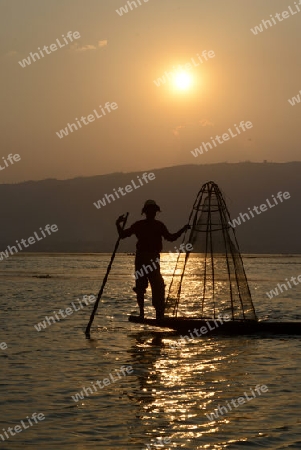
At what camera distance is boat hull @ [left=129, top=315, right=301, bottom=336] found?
14492 millimetres

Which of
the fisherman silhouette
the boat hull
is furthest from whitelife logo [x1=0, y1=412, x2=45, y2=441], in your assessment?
the fisherman silhouette

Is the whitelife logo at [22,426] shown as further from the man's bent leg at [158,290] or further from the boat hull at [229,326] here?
the man's bent leg at [158,290]

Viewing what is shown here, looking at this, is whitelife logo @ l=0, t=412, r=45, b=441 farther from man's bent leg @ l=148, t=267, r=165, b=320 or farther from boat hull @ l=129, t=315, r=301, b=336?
man's bent leg @ l=148, t=267, r=165, b=320

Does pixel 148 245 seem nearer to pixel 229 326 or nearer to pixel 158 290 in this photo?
pixel 158 290

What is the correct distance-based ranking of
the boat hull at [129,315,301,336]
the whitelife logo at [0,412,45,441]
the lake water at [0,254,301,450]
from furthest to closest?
1. the boat hull at [129,315,301,336]
2. the whitelife logo at [0,412,45,441]
3. the lake water at [0,254,301,450]

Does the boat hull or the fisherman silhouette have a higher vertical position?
the fisherman silhouette

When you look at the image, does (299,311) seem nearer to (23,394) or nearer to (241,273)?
(241,273)

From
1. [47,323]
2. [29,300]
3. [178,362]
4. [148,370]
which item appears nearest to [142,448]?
[148,370]

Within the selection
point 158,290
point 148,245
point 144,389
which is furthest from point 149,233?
point 144,389

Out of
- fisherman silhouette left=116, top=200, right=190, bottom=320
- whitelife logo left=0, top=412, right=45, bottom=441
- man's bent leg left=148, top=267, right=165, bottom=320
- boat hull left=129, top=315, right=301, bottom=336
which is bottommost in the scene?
boat hull left=129, top=315, right=301, bottom=336

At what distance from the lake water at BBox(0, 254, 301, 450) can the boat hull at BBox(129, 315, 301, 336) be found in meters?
0.17

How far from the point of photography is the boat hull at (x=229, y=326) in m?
14.5

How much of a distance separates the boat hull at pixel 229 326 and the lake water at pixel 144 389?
165mm

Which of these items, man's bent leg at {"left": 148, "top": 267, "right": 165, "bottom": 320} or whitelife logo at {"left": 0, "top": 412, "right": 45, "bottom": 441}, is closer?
whitelife logo at {"left": 0, "top": 412, "right": 45, "bottom": 441}
